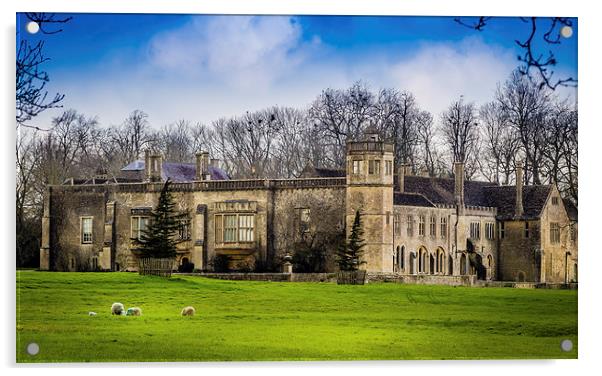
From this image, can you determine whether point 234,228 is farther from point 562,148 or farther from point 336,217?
point 562,148

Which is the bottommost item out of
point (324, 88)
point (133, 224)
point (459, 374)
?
point (459, 374)

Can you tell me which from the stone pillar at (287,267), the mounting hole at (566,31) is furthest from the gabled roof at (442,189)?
the mounting hole at (566,31)

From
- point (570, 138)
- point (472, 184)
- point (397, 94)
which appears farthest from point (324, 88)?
point (472, 184)

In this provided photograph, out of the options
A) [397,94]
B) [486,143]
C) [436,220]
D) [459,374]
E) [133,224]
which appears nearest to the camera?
[459,374]

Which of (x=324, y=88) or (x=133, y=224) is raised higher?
(x=324, y=88)

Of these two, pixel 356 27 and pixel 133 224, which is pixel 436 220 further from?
pixel 356 27

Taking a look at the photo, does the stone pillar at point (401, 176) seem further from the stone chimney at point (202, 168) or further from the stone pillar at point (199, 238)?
the stone pillar at point (199, 238)

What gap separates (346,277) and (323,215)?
318 cm

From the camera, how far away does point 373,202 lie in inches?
1750

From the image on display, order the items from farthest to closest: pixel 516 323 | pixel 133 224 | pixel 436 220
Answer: pixel 436 220, pixel 133 224, pixel 516 323

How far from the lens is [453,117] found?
37.7m

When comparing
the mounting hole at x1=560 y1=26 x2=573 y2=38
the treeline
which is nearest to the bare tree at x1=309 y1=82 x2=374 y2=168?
the treeline

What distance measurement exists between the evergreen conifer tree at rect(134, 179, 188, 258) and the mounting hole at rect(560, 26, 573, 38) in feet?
42.7

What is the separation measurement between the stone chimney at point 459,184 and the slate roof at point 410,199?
A: 0.88 meters
